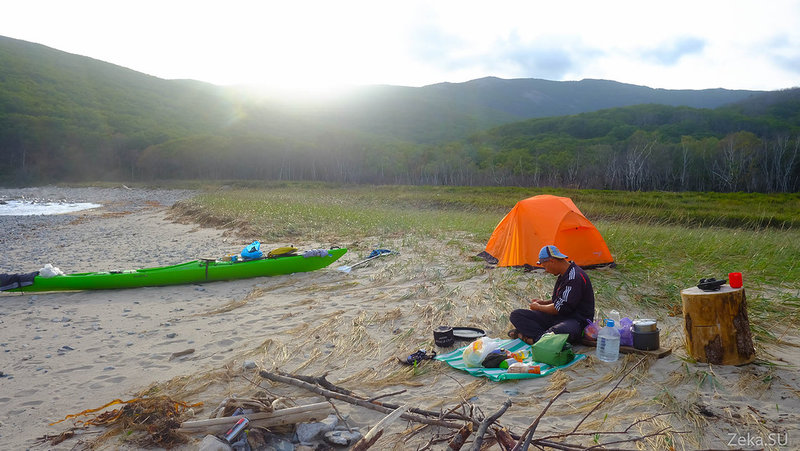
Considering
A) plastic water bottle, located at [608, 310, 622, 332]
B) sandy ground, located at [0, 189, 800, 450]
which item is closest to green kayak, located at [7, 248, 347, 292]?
sandy ground, located at [0, 189, 800, 450]

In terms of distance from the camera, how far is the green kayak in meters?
8.42

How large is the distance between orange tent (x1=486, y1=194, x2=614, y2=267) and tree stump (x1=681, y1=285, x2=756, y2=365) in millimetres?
4399

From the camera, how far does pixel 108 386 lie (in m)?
4.66

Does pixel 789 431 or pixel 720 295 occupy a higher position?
pixel 720 295

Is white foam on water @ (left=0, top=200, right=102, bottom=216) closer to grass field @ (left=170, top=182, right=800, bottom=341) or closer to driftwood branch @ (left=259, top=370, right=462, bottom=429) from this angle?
grass field @ (left=170, top=182, right=800, bottom=341)

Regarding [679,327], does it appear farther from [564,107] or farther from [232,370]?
[564,107]

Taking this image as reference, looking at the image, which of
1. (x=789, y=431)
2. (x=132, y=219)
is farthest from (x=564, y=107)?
A: (x=789, y=431)

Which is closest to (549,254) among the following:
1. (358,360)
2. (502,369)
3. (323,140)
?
(502,369)

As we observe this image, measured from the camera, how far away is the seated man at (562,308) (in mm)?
5236

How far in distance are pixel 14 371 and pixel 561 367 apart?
5756 mm

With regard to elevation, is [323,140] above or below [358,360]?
above

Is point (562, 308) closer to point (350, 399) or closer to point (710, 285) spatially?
point (710, 285)

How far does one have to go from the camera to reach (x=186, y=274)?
8.91 m

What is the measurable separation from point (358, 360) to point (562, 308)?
2.36m
